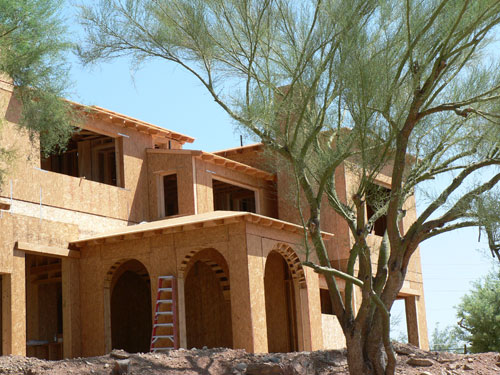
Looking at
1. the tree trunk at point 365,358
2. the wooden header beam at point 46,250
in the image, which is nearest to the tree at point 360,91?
the tree trunk at point 365,358

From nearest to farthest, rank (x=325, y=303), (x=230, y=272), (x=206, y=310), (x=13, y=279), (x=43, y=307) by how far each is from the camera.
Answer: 1. (x=13, y=279)
2. (x=230, y=272)
3. (x=43, y=307)
4. (x=206, y=310)
5. (x=325, y=303)

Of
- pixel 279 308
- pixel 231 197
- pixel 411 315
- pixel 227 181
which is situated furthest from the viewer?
pixel 231 197

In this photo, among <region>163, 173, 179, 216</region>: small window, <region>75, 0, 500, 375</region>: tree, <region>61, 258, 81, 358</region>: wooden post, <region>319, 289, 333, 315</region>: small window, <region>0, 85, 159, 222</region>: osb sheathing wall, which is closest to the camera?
<region>75, 0, 500, 375</region>: tree

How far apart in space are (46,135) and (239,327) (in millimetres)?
6090

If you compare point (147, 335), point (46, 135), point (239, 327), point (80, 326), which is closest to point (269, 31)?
point (46, 135)

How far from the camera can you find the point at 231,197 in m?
27.2

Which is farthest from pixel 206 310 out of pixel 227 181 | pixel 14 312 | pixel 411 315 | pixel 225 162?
pixel 411 315

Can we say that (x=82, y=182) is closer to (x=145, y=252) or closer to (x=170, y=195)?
(x=145, y=252)

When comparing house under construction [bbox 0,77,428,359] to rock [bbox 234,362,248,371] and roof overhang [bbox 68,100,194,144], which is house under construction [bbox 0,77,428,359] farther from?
rock [bbox 234,362,248,371]

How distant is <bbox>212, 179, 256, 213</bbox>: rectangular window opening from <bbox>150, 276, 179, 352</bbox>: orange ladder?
8821 millimetres

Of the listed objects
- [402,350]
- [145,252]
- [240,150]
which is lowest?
[402,350]

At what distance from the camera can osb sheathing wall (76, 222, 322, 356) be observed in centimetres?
1692

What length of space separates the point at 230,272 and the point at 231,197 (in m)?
10.1

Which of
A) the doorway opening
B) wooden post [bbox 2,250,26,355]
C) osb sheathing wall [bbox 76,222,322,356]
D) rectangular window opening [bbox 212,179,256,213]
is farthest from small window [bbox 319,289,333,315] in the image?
wooden post [bbox 2,250,26,355]
